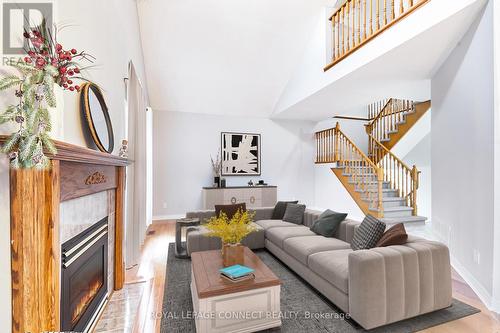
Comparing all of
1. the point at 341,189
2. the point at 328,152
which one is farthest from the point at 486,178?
the point at 328,152

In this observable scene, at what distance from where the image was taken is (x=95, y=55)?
6.59 feet

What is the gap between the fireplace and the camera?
1.44 metres

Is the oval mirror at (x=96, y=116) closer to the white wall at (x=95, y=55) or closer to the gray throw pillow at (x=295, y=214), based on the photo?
the white wall at (x=95, y=55)

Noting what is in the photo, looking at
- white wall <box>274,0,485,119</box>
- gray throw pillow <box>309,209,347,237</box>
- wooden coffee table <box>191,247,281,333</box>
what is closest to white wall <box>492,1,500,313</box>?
white wall <box>274,0,485,119</box>

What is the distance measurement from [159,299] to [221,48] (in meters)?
4.30

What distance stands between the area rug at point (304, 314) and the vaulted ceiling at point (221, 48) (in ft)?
13.2

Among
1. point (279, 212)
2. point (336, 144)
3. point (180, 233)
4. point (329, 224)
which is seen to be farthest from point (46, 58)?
point (336, 144)

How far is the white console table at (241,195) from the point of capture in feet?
18.3

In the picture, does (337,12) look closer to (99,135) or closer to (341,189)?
(341,189)

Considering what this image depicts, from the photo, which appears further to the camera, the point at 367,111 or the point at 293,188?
the point at 367,111

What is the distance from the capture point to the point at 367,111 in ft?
24.7

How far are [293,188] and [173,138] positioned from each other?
3.47 metres

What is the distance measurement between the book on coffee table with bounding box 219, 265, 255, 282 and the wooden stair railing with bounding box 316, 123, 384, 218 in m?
3.84

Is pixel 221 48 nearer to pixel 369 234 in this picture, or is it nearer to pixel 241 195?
pixel 241 195
